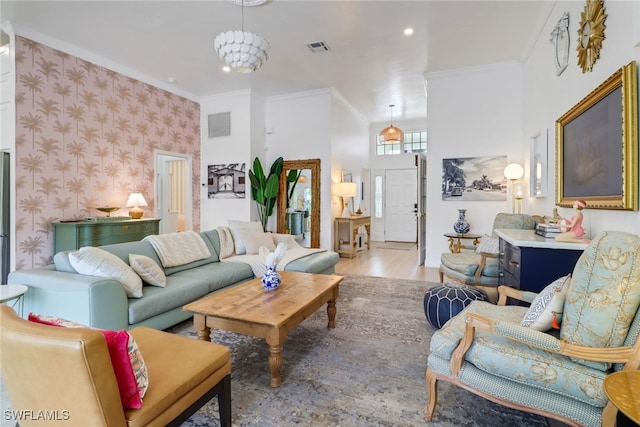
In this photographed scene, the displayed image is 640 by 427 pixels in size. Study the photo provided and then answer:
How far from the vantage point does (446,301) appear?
107 inches

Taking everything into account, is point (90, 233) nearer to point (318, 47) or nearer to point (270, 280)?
point (270, 280)

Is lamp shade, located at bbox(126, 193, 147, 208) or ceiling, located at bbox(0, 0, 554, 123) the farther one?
lamp shade, located at bbox(126, 193, 147, 208)

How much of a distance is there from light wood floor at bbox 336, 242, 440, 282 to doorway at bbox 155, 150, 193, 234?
3.56 metres

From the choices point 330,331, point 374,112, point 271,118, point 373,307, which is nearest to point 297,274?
point 330,331

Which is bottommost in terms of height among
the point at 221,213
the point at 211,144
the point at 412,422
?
the point at 412,422

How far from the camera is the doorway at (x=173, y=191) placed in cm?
664

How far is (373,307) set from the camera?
345 cm

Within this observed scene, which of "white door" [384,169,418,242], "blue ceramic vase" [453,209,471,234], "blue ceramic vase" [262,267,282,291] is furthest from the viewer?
"white door" [384,169,418,242]

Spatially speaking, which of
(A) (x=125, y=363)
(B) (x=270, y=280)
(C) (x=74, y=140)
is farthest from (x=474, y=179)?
(C) (x=74, y=140)

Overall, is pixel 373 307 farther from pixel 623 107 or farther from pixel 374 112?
pixel 374 112

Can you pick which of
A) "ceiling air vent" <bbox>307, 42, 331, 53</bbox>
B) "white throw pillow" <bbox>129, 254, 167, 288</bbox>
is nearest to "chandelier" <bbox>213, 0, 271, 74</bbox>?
"ceiling air vent" <bbox>307, 42, 331, 53</bbox>

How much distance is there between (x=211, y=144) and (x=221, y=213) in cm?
149

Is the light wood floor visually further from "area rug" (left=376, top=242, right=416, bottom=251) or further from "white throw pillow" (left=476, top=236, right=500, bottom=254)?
"white throw pillow" (left=476, top=236, right=500, bottom=254)

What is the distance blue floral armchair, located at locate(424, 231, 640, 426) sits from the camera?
4.26 ft
